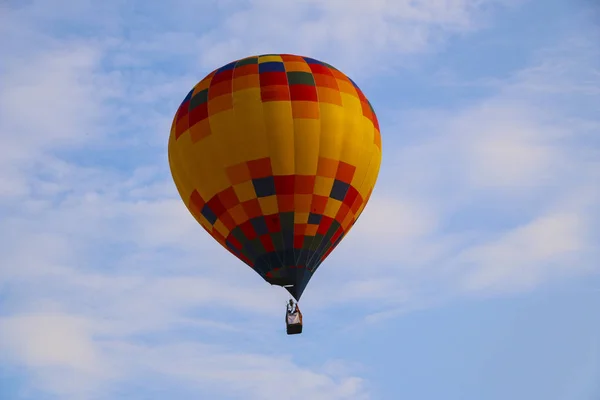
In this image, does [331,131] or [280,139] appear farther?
[331,131]

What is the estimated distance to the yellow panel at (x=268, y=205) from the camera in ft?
87.2

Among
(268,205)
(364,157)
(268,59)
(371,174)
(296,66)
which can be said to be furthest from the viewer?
(371,174)

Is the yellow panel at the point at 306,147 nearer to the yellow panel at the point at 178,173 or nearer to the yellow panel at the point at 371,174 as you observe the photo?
the yellow panel at the point at 371,174

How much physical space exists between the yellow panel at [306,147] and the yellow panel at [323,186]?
23cm

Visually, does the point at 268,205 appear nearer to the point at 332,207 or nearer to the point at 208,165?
the point at 332,207

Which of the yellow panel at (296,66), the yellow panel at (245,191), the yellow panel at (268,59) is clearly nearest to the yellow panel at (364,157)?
the yellow panel at (296,66)

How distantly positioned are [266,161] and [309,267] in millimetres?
2805

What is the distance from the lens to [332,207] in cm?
2709

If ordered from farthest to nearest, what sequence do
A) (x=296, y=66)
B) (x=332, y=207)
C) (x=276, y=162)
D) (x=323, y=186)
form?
1. (x=296, y=66)
2. (x=332, y=207)
3. (x=323, y=186)
4. (x=276, y=162)

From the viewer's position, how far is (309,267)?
27.0m

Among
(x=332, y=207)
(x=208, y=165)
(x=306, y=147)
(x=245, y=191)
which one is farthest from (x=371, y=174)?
(x=208, y=165)

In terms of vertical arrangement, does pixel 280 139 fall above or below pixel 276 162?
above

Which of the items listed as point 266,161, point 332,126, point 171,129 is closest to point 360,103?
point 332,126

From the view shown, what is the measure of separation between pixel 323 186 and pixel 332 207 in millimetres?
623
